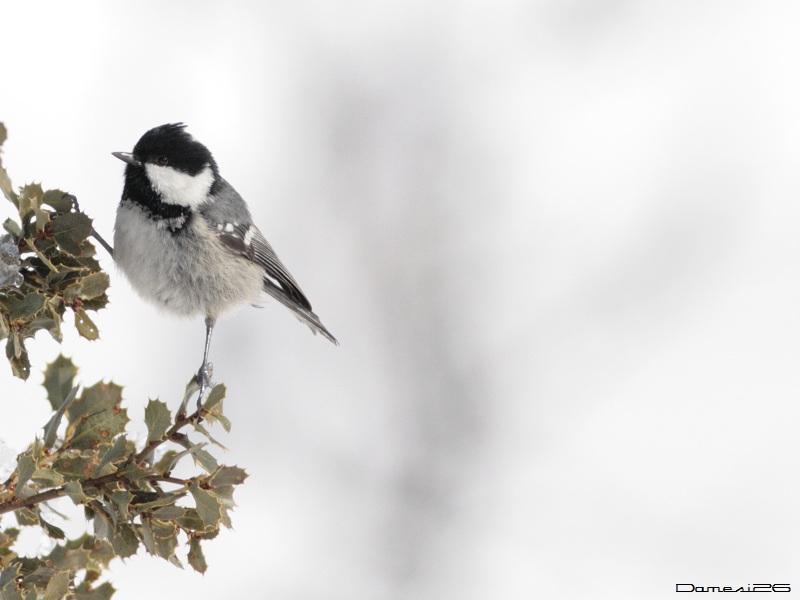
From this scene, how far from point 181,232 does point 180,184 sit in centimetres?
15

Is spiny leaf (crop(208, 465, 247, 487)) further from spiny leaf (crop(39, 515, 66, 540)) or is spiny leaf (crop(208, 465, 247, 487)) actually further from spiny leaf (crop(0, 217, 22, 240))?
spiny leaf (crop(0, 217, 22, 240))

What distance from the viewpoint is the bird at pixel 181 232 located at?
2539 millimetres

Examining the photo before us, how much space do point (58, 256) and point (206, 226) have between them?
3.89 ft

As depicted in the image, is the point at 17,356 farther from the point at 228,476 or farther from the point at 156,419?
the point at 228,476

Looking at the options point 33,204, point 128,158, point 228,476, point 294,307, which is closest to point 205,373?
point 228,476

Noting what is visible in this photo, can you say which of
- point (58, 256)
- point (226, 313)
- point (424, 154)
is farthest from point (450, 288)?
point (58, 256)

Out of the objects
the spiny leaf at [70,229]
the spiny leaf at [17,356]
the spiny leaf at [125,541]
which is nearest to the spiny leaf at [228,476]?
the spiny leaf at [125,541]

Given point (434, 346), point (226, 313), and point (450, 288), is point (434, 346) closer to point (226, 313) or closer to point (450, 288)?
point (450, 288)

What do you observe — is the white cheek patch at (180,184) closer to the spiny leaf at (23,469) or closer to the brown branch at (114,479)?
the brown branch at (114,479)

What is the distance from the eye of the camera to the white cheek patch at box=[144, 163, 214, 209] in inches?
101

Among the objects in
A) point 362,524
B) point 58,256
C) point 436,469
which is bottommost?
point 58,256

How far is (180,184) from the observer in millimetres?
2627

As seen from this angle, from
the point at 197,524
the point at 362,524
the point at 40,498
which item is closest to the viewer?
the point at 40,498

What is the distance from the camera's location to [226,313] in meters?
2.83
